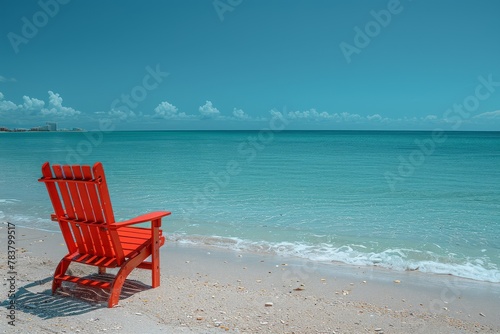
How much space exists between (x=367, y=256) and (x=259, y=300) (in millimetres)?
2546

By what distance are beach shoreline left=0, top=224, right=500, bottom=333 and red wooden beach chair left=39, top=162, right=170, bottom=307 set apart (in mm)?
272

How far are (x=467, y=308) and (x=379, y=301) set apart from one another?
926 millimetres

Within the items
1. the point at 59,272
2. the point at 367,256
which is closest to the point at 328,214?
the point at 367,256

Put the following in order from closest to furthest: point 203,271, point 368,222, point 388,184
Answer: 1. point 203,271
2. point 368,222
3. point 388,184

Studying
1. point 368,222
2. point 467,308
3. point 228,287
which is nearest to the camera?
point 467,308

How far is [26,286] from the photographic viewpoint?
4754 millimetres

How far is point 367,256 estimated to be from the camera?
6367 mm

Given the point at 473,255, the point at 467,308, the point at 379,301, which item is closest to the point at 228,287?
the point at 379,301

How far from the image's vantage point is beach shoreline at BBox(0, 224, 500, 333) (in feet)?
12.6

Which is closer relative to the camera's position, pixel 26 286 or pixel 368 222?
pixel 26 286

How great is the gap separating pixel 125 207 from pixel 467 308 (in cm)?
812

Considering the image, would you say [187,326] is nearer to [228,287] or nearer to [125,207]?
[228,287]

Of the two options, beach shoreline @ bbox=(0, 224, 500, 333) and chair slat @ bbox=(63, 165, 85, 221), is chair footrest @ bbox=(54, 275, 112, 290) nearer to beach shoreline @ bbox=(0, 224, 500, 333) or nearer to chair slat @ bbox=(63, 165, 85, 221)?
beach shoreline @ bbox=(0, 224, 500, 333)

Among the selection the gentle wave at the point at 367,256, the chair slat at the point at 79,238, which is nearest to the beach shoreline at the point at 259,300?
the gentle wave at the point at 367,256
